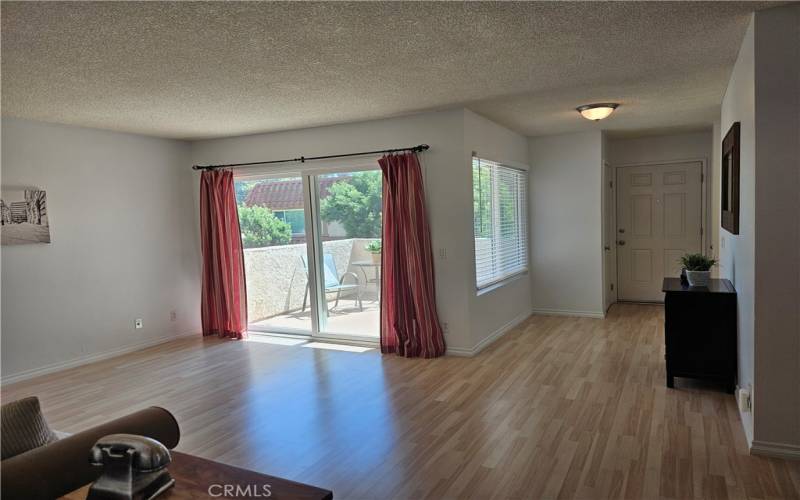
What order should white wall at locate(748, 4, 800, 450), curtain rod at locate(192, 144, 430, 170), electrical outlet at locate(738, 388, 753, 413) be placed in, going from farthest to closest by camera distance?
curtain rod at locate(192, 144, 430, 170) < electrical outlet at locate(738, 388, 753, 413) < white wall at locate(748, 4, 800, 450)

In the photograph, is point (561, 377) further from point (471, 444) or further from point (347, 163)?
point (347, 163)

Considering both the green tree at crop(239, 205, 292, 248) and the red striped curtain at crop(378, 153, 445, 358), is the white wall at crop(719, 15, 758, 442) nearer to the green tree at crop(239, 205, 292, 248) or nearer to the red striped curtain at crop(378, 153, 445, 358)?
the red striped curtain at crop(378, 153, 445, 358)

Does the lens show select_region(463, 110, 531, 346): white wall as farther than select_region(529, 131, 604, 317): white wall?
No

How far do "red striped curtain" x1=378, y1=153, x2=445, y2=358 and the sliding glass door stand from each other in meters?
0.30

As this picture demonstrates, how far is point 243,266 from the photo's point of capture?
6.29m

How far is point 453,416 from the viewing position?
144 inches

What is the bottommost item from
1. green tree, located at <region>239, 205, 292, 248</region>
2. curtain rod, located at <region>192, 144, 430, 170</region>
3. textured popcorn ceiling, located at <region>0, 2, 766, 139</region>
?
green tree, located at <region>239, 205, 292, 248</region>

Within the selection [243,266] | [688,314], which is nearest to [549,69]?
[688,314]

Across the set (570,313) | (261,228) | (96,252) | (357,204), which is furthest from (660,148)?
(96,252)

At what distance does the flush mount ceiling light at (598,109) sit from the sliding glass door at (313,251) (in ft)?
6.70

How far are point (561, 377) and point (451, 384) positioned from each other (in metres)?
0.91

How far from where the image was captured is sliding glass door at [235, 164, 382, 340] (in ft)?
18.6

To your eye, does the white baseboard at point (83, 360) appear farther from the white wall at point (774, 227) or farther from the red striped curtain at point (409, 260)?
the white wall at point (774, 227)

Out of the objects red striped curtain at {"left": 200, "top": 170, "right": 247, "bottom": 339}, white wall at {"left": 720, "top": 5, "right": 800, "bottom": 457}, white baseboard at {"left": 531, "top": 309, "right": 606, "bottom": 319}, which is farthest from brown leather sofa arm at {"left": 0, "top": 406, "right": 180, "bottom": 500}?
white baseboard at {"left": 531, "top": 309, "right": 606, "bottom": 319}
